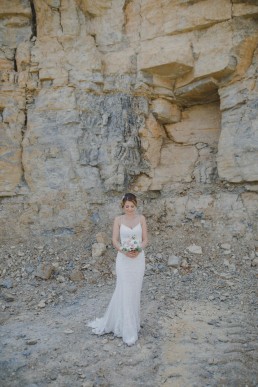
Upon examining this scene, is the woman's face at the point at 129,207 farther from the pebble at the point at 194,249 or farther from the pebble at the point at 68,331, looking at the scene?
the pebble at the point at 194,249

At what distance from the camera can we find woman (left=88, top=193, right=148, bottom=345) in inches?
191

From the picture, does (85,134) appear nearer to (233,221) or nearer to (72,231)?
(72,231)

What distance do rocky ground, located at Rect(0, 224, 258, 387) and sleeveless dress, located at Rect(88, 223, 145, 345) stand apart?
0.17 m

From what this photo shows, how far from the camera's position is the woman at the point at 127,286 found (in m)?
4.84

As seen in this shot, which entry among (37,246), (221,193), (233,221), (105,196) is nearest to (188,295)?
(233,221)

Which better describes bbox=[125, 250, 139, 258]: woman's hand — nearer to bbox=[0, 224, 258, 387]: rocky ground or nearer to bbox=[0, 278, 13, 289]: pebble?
bbox=[0, 224, 258, 387]: rocky ground

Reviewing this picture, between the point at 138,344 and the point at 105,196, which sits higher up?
the point at 105,196

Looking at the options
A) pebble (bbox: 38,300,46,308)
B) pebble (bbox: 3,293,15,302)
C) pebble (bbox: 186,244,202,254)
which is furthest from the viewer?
pebble (bbox: 186,244,202,254)

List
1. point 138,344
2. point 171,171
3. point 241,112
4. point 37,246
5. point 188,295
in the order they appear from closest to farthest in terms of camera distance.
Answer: point 138,344, point 188,295, point 241,112, point 37,246, point 171,171

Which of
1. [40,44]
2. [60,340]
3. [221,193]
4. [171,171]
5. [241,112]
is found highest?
[40,44]

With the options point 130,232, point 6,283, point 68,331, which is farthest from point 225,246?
point 6,283

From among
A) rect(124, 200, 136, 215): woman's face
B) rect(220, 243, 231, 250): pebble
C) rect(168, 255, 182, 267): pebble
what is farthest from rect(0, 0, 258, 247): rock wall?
rect(124, 200, 136, 215): woman's face

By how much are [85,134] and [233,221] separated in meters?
4.10

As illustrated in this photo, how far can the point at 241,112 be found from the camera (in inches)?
281
